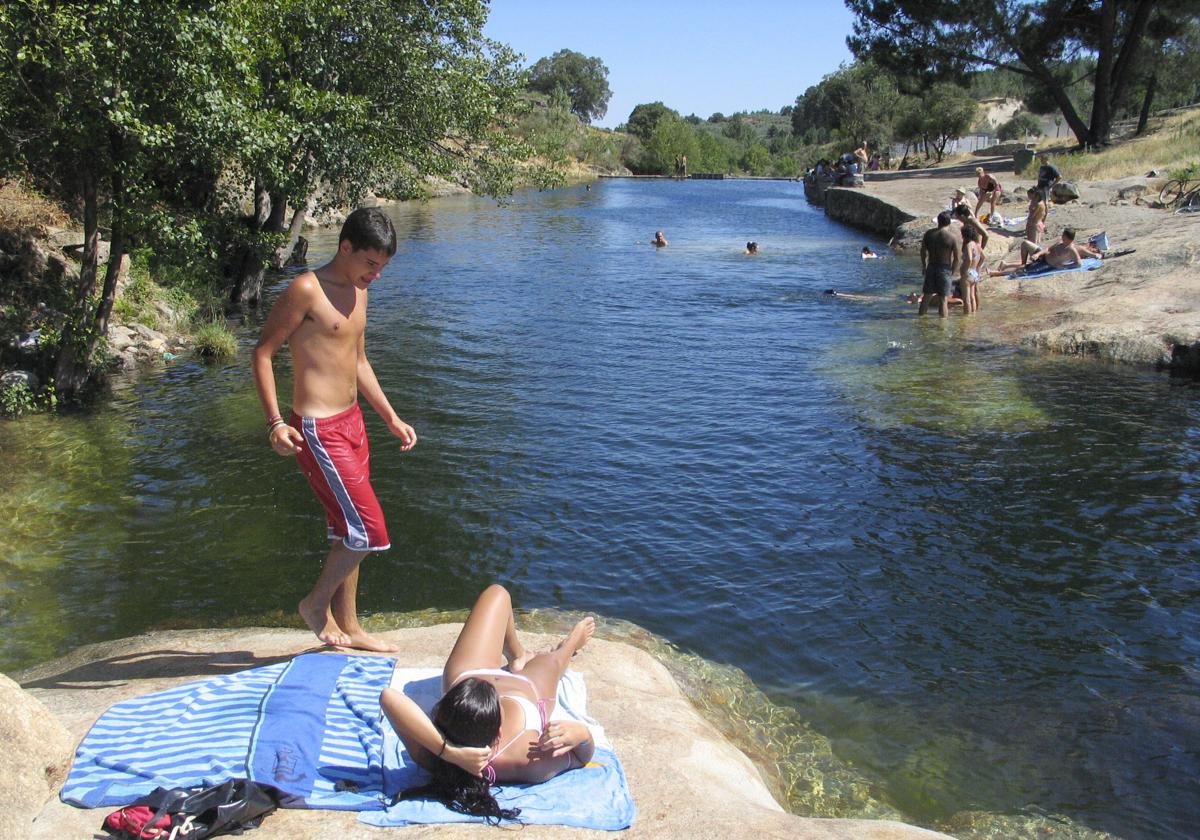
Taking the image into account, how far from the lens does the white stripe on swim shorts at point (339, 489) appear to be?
4969 millimetres

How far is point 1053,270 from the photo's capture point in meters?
19.8

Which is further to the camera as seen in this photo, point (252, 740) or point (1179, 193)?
point (1179, 193)

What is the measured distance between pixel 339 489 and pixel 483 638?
1203 millimetres

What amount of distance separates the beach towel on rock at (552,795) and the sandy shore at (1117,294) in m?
12.4

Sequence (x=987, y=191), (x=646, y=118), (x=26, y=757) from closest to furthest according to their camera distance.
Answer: (x=26, y=757)
(x=987, y=191)
(x=646, y=118)

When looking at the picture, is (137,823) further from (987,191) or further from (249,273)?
(987,191)

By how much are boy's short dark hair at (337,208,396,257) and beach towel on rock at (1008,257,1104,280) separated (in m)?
18.2

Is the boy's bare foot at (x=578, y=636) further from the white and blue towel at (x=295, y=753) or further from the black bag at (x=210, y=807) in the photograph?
the black bag at (x=210, y=807)

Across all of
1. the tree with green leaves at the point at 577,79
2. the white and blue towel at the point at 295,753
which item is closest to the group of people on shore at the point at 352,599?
the white and blue towel at the point at 295,753

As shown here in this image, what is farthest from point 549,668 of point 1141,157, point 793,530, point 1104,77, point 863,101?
point 863,101

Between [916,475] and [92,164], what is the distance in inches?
414

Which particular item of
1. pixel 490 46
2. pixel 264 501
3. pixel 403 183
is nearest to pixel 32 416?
pixel 264 501

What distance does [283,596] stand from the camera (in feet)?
24.2

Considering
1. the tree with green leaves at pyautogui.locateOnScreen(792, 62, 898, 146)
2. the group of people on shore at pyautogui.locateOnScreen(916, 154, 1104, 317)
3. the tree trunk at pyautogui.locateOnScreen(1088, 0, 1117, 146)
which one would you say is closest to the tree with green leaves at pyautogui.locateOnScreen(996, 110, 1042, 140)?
the tree with green leaves at pyautogui.locateOnScreen(792, 62, 898, 146)
